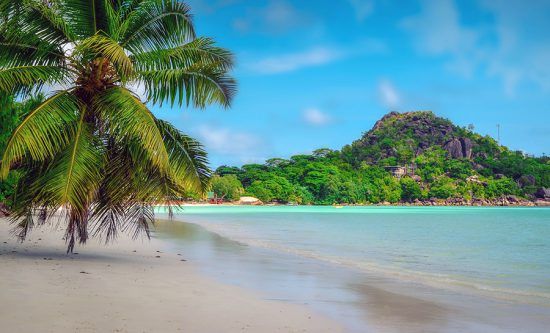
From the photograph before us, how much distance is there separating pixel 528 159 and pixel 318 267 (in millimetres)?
203219

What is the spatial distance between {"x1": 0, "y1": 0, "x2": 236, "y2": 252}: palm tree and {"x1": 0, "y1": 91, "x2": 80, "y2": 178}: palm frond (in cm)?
2

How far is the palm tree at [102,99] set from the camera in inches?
441

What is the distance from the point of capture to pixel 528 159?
196 m

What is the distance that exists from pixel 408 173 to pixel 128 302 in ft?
616

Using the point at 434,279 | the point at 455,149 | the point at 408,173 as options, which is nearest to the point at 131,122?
the point at 434,279

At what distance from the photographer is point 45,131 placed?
10.9m

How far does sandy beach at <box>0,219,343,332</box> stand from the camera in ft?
20.8

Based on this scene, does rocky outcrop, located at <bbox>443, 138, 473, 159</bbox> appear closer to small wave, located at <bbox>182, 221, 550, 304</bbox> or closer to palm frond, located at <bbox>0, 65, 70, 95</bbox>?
small wave, located at <bbox>182, 221, 550, 304</bbox>

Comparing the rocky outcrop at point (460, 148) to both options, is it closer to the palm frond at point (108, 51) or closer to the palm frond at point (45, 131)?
the palm frond at point (108, 51)

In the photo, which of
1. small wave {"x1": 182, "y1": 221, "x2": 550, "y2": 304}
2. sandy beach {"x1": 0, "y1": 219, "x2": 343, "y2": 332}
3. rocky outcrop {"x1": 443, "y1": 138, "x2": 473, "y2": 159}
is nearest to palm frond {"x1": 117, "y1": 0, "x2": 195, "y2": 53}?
sandy beach {"x1": 0, "y1": 219, "x2": 343, "y2": 332}

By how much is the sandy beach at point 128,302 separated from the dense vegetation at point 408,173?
140 meters

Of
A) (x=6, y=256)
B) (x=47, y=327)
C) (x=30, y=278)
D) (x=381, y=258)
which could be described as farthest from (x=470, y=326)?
(x=381, y=258)

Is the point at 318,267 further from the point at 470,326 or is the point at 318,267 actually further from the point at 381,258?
the point at 470,326

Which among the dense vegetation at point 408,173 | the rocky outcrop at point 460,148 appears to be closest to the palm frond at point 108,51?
the dense vegetation at point 408,173
